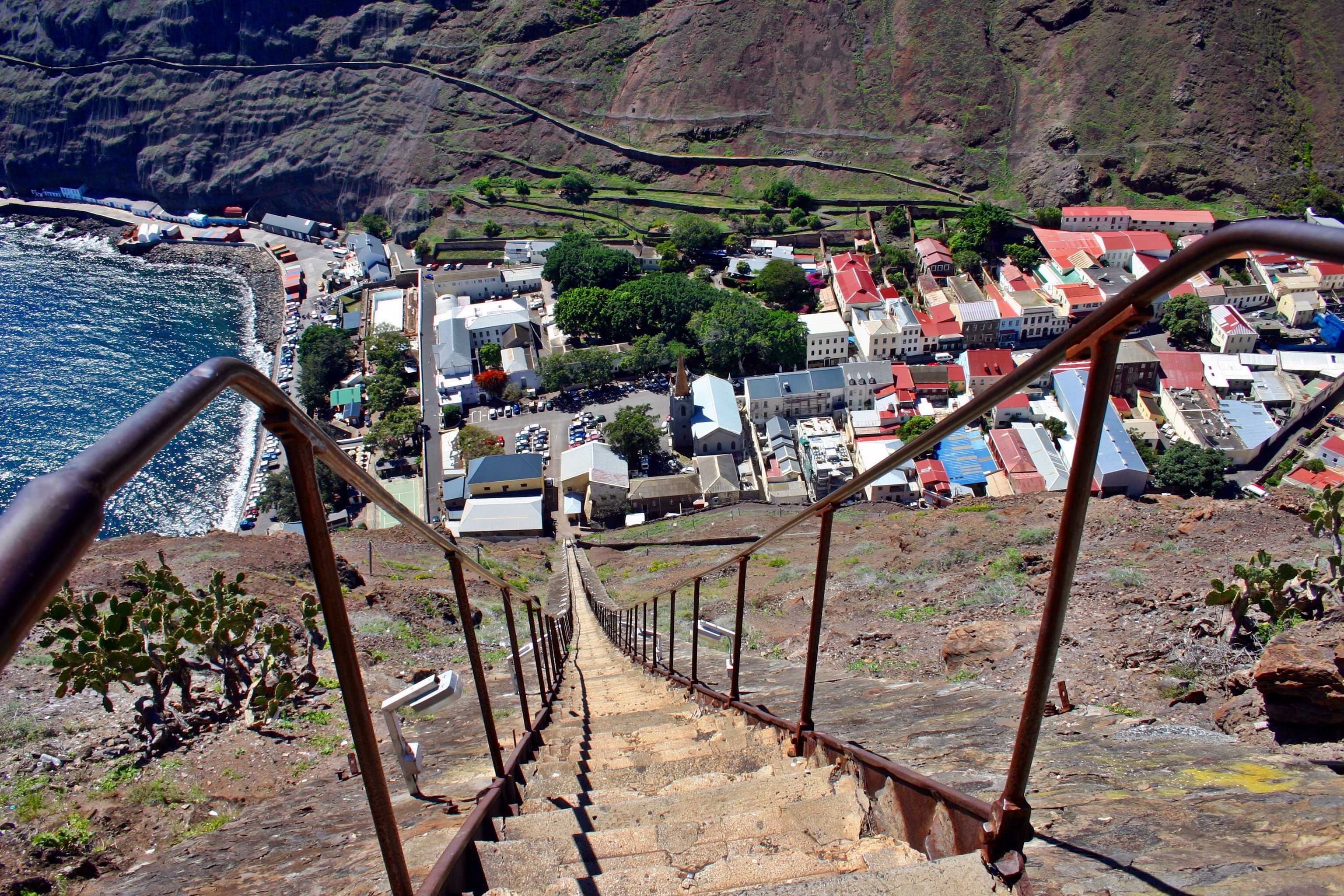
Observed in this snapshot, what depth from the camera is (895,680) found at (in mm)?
8320

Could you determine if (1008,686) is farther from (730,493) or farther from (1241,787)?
(730,493)

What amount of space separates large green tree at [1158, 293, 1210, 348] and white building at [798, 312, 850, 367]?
1572 cm

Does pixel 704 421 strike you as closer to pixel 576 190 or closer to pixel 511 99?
pixel 576 190

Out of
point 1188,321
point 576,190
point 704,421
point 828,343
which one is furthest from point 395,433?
point 1188,321

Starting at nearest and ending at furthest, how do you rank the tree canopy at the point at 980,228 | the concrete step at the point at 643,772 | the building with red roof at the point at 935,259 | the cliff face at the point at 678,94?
the concrete step at the point at 643,772 < the building with red roof at the point at 935,259 < the tree canopy at the point at 980,228 < the cliff face at the point at 678,94

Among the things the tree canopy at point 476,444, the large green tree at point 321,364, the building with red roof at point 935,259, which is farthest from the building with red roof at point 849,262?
the large green tree at point 321,364

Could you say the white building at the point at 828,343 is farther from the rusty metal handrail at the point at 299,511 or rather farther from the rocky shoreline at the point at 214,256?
the rusty metal handrail at the point at 299,511

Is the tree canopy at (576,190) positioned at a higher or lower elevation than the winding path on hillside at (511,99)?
lower

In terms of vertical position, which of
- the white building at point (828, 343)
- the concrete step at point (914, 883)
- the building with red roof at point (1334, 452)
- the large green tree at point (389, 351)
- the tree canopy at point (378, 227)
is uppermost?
the tree canopy at point (378, 227)

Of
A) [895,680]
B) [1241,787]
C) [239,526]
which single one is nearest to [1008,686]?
[895,680]

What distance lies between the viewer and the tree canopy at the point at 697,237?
2181 inches

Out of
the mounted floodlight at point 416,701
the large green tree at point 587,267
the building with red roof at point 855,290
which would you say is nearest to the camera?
the mounted floodlight at point 416,701

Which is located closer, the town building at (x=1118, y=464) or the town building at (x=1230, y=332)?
the town building at (x=1118, y=464)

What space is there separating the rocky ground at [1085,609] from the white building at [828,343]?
28260 mm
